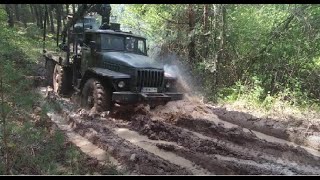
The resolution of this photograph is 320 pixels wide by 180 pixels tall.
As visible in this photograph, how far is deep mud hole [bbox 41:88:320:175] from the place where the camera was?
4.84 m

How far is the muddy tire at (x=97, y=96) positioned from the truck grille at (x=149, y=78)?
0.59 m

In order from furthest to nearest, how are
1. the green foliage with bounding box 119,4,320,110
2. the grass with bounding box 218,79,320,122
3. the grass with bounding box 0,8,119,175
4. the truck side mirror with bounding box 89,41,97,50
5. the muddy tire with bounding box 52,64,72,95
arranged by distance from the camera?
the green foliage with bounding box 119,4,320,110 < the muddy tire with bounding box 52,64,72,95 < the grass with bounding box 218,79,320,122 < the truck side mirror with bounding box 89,41,97,50 < the grass with bounding box 0,8,119,175

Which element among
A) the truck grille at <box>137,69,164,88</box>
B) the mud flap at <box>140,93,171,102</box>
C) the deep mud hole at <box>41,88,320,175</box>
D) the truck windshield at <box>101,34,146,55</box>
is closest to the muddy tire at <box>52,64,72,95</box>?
the deep mud hole at <box>41,88,320,175</box>

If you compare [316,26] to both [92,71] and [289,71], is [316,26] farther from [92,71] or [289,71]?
[92,71]

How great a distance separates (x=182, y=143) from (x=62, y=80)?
10.6 ft

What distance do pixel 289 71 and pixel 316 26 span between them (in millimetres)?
1024

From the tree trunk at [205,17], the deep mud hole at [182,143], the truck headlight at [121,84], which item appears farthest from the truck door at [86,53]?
the tree trunk at [205,17]

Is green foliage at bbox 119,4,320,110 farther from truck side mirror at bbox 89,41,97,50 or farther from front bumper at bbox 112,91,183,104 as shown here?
front bumper at bbox 112,91,183,104

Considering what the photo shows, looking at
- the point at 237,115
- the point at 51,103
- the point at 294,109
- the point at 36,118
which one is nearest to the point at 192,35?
the point at 237,115

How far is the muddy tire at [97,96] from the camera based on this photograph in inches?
267

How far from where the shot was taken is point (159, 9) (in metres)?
7.12

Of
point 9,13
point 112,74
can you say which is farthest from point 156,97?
point 9,13

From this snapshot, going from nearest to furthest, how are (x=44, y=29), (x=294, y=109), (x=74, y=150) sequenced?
(x=74, y=150) < (x=44, y=29) < (x=294, y=109)

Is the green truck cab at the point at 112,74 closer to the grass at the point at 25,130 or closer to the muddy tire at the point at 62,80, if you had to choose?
the muddy tire at the point at 62,80
